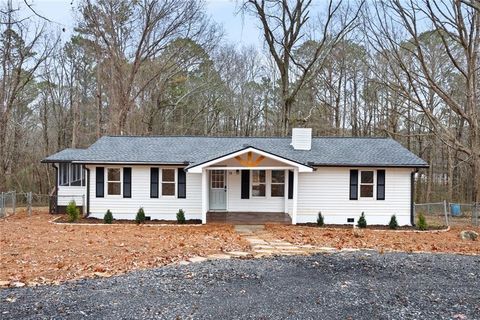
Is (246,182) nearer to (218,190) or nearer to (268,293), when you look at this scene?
(218,190)

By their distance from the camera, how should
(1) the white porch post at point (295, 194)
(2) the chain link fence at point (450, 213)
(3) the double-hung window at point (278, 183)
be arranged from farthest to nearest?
(2) the chain link fence at point (450, 213) → (3) the double-hung window at point (278, 183) → (1) the white porch post at point (295, 194)

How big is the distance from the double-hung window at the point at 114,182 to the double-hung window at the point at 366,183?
A: 386 inches

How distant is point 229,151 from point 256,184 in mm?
1938

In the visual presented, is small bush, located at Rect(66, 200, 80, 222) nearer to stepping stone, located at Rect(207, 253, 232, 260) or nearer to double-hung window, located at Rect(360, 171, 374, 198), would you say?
Answer: stepping stone, located at Rect(207, 253, 232, 260)

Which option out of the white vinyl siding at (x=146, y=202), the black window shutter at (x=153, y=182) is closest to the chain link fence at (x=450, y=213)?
the white vinyl siding at (x=146, y=202)

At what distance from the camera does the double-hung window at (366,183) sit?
17.3 meters

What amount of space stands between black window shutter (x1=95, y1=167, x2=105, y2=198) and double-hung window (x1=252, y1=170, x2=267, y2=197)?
616cm

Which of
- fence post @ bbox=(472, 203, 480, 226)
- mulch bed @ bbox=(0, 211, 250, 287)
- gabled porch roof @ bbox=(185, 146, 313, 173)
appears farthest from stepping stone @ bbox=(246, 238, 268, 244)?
fence post @ bbox=(472, 203, 480, 226)

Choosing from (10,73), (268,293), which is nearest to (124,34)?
(10,73)

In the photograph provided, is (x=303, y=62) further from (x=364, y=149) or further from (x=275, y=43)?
(x=364, y=149)

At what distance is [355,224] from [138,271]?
36.6 feet

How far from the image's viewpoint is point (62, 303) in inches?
236

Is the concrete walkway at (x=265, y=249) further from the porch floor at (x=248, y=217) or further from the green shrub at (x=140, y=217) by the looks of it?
the green shrub at (x=140, y=217)

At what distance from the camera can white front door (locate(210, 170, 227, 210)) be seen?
18312 mm
